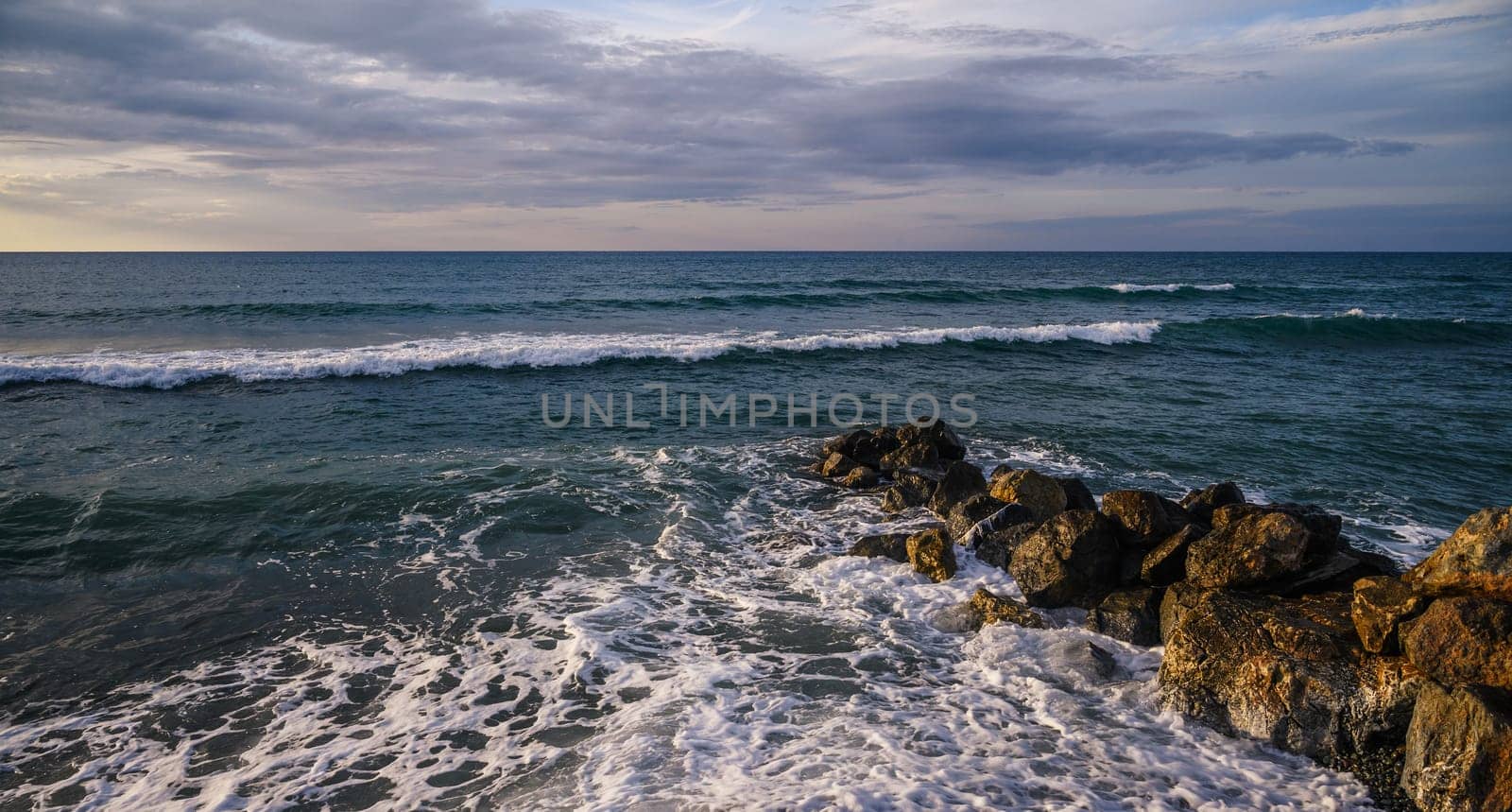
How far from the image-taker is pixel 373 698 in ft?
20.7

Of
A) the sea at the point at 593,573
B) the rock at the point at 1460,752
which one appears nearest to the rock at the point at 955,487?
the sea at the point at 593,573

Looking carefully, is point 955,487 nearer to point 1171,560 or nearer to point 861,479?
point 861,479

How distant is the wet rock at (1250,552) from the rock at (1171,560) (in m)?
0.29

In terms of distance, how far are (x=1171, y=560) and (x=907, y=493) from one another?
4.03m

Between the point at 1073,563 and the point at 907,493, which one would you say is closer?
the point at 1073,563

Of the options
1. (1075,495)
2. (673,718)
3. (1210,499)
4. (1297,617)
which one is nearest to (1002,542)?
(1075,495)

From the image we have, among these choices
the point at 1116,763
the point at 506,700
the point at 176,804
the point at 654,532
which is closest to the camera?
the point at 176,804

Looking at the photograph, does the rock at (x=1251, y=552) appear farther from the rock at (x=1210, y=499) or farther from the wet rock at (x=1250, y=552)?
the rock at (x=1210, y=499)

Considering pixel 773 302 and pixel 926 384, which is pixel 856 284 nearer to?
pixel 773 302

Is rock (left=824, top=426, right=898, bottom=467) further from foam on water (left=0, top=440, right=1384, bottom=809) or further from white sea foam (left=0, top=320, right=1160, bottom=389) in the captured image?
white sea foam (left=0, top=320, right=1160, bottom=389)

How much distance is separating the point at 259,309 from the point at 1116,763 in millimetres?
37948

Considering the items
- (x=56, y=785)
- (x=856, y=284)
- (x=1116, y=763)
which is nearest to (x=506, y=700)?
(x=56, y=785)

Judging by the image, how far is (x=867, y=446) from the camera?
42.2ft

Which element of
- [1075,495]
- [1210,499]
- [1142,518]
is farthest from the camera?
[1075,495]
